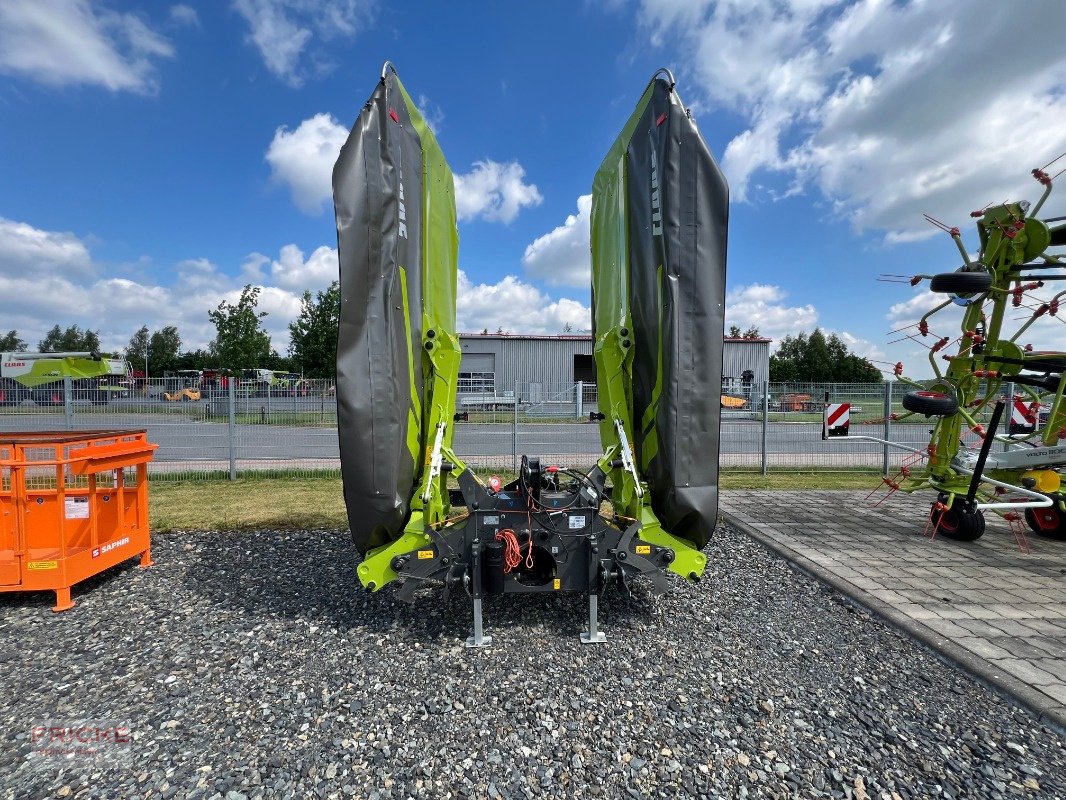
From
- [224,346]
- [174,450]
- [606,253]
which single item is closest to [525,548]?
[606,253]

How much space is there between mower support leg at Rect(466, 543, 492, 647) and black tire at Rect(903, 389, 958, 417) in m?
5.08

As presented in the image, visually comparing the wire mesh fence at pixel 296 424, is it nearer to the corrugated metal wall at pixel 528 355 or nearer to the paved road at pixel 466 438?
the paved road at pixel 466 438

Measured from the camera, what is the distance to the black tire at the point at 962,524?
580 centimetres

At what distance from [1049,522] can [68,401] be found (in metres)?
14.2

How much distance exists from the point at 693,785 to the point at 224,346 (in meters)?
23.8

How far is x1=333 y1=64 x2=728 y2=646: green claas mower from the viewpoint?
3.19 m

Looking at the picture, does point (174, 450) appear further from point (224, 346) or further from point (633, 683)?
point (224, 346)

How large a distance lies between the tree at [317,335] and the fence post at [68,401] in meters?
10.3

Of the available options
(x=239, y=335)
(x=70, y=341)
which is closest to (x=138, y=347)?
(x=70, y=341)

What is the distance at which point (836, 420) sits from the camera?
25.4 ft

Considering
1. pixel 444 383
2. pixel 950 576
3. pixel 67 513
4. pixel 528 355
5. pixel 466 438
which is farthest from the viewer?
pixel 528 355

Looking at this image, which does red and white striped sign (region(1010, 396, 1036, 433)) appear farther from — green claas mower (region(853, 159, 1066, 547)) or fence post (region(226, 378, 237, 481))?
fence post (region(226, 378, 237, 481))

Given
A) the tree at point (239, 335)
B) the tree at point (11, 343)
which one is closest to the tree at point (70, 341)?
the tree at point (11, 343)

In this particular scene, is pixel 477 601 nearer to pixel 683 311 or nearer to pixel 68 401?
pixel 683 311
